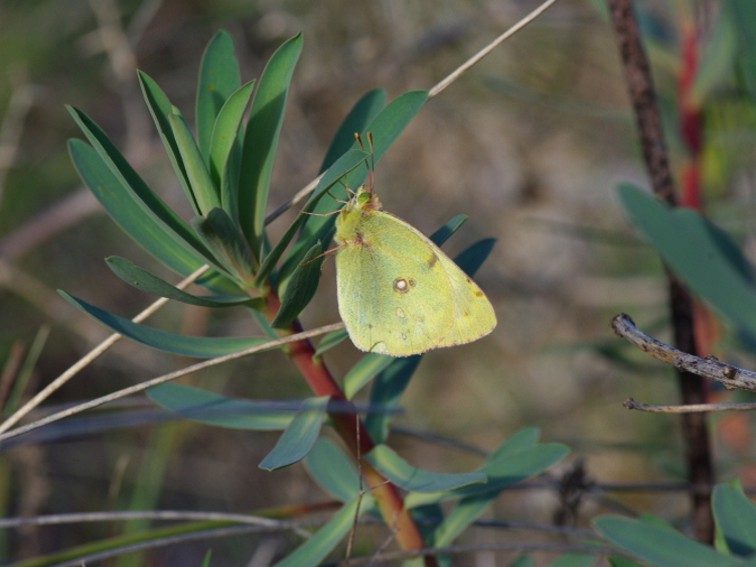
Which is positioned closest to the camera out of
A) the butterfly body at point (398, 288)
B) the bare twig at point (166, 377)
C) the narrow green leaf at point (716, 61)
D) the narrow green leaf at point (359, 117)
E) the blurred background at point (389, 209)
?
the bare twig at point (166, 377)

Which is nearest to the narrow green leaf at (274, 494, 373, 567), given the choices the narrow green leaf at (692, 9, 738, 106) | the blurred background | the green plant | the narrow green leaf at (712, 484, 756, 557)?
the green plant

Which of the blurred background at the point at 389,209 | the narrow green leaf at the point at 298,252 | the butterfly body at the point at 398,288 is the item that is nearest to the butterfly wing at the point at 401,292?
the butterfly body at the point at 398,288

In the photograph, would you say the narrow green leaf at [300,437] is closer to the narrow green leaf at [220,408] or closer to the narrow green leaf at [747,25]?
the narrow green leaf at [220,408]

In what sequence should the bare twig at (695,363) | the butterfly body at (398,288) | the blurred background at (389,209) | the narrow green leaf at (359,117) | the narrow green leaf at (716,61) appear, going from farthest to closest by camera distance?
1. the blurred background at (389,209)
2. the narrow green leaf at (716,61)
3. the butterfly body at (398,288)
4. the narrow green leaf at (359,117)
5. the bare twig at (695,363)

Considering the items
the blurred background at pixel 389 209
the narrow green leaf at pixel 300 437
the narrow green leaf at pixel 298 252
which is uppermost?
the narrow green leaf at pixel 298 252

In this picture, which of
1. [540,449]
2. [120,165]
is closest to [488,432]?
[540,449]

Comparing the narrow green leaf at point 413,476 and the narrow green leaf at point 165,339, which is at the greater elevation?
the narrow green leaf at point 165,339

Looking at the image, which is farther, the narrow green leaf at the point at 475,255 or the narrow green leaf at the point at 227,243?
the narrow green leaf at the point at 475,255
